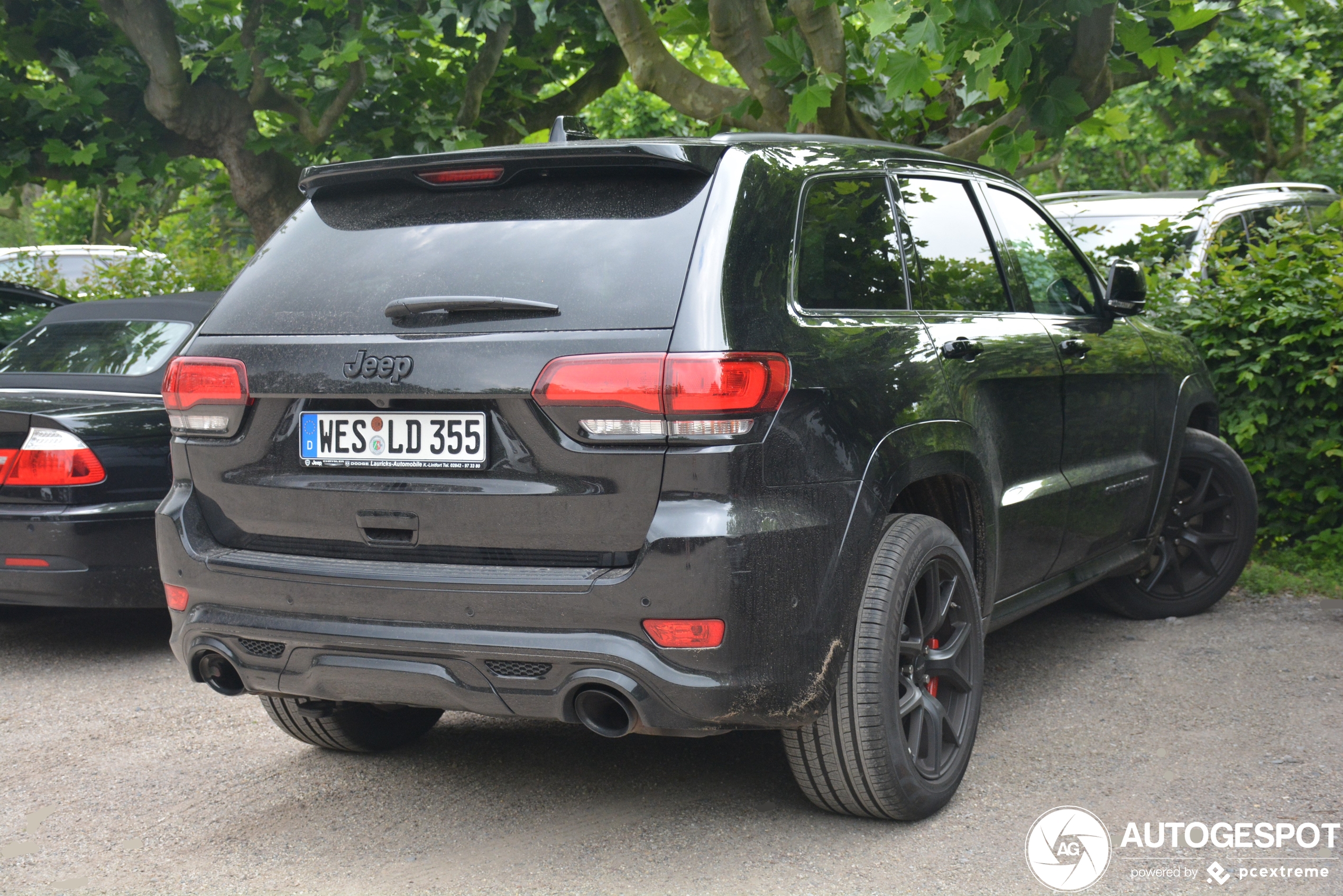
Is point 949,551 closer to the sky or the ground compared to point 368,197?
closer to the ground

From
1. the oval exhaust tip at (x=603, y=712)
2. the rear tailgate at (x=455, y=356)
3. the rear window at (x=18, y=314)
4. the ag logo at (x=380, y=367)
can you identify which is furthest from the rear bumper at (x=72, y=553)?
the rear window at (x=18, y=314)

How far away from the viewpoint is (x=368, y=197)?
3568mm

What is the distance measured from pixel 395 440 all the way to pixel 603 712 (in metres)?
0.81

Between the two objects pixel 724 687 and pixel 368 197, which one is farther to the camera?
pixel 368 197

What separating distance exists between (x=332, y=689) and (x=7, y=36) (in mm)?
8963

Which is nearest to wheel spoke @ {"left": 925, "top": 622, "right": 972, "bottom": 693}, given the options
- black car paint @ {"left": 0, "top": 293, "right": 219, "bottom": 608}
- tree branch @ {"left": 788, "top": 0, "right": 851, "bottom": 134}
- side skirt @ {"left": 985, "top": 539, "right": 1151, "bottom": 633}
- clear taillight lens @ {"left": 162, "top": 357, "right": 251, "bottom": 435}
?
side skirt @ {"left": 985, "top": 539, "right": 1151, "bottom": 633}

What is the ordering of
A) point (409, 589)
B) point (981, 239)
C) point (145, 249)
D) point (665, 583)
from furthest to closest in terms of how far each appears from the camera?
point (145, 249)
point (981, 239)
point (409, 589)
point (665, 583)

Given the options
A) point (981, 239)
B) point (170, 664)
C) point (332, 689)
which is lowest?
point (170, 664)

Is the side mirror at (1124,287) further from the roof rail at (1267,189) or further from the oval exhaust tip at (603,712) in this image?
the roof rail at (1267,189)

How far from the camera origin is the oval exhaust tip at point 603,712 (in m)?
2.99

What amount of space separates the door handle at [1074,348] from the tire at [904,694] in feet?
3.53

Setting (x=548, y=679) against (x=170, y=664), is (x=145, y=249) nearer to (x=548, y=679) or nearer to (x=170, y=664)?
(x=170, y=664)

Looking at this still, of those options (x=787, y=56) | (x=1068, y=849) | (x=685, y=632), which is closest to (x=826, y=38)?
(x=787, y=56)

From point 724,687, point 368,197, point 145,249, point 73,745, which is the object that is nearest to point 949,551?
point 724,687
